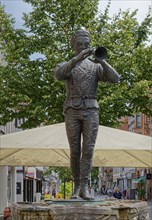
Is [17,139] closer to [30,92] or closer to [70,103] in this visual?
[70,103]

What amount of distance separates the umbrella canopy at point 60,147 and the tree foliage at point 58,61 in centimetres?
732

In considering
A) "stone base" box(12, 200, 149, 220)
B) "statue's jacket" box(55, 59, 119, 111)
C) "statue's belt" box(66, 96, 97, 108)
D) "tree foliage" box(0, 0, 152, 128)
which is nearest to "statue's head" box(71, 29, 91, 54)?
"statue's jacket" box(55, 59, 119, 111)

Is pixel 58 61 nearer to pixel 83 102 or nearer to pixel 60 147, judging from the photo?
pixel 60 147

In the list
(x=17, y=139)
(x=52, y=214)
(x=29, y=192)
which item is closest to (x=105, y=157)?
(x=17, y=139)

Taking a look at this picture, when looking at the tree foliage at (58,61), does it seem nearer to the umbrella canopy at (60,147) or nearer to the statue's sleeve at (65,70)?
the umbrella canopy at (60,147)

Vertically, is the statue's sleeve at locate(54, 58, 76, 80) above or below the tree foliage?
below

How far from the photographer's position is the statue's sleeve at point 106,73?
7.83 meters

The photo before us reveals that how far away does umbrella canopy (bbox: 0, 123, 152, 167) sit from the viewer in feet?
38.6

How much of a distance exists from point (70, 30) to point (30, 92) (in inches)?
125

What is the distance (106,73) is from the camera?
7852 millimetres

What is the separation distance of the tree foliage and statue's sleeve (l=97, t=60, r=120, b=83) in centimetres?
1464

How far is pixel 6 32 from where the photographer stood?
1027 inches

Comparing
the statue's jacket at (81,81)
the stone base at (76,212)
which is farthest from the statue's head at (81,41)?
the stone base at (76,212)

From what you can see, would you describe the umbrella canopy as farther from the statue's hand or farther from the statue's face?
the statue's hand
